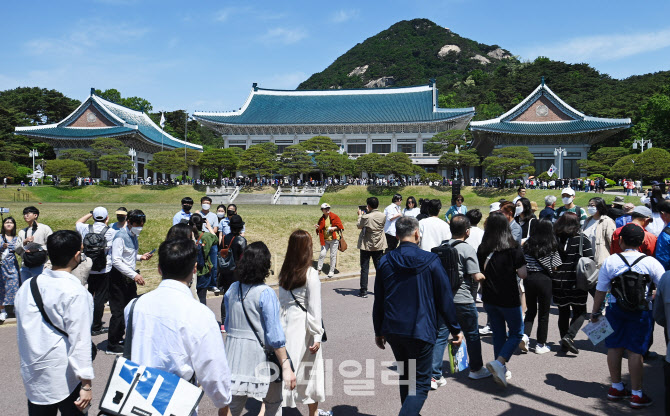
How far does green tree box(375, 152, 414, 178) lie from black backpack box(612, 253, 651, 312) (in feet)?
105

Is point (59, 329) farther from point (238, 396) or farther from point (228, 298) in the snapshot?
point (238, 396)

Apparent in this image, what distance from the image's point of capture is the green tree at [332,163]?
123 ft

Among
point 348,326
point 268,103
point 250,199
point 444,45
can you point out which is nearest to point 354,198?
point 250,199

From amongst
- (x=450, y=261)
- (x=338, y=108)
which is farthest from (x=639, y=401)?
(x=338, y=108)

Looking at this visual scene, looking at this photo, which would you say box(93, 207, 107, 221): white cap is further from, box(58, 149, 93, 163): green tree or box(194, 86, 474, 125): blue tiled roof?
box(194, 86, 474, 125): blue tiled roof

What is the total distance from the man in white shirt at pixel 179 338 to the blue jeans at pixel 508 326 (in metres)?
3.17

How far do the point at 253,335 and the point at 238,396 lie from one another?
0.47m

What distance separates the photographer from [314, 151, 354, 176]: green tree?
123 feet

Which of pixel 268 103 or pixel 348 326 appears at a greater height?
pixel 268 103

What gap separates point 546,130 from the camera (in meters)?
38.9

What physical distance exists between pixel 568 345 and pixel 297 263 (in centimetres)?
377

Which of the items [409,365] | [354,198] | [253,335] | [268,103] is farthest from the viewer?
[268,103]

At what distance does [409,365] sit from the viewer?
346cm

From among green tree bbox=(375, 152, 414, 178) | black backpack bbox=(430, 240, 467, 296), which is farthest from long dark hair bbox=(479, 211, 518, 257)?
green tree bbox=(375, 152, 414, 178)
